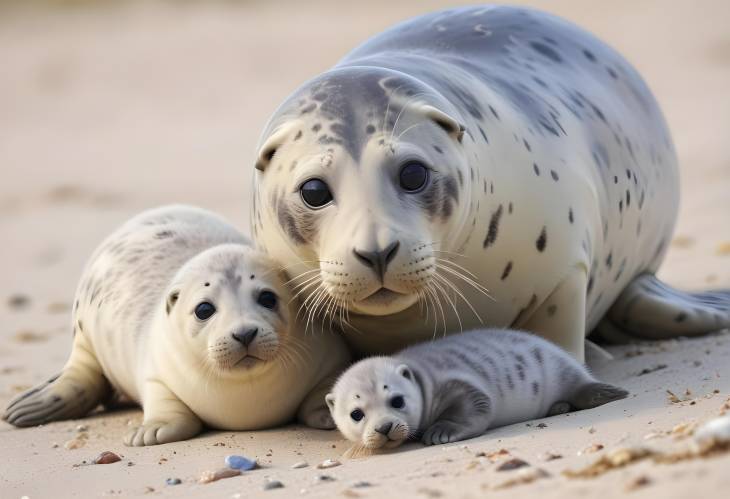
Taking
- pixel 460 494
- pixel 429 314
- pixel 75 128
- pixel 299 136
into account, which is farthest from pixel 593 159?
pixel 75 128

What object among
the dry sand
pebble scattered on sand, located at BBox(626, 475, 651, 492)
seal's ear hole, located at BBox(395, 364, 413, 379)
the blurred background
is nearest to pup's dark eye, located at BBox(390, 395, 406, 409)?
seal's ear hole, located at BBox(395, 364, 413, 379)

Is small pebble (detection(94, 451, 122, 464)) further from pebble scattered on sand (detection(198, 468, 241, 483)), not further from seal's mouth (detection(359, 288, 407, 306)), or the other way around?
seal's mouth (detection(359, 288, 407, 306))

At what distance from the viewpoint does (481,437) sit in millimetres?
4328

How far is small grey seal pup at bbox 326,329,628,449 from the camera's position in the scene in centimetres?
436

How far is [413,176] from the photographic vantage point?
4480mm

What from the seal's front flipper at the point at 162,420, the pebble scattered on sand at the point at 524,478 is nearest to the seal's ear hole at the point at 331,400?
the seal's front flipper at the point at 162,420

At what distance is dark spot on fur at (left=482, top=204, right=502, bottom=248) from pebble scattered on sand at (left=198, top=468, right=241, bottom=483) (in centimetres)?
126

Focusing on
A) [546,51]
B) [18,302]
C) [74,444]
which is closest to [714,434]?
[74,444]

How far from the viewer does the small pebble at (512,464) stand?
A: 3625mm

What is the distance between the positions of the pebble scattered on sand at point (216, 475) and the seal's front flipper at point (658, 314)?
7.73 feet

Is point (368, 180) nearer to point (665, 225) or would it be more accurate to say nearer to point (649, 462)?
point (649, 462)

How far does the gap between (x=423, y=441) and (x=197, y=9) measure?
2026cm

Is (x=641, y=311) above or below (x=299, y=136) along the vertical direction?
below

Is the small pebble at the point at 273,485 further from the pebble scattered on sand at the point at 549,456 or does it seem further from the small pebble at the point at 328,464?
the pebble scattered on sand at the point at 549,456
